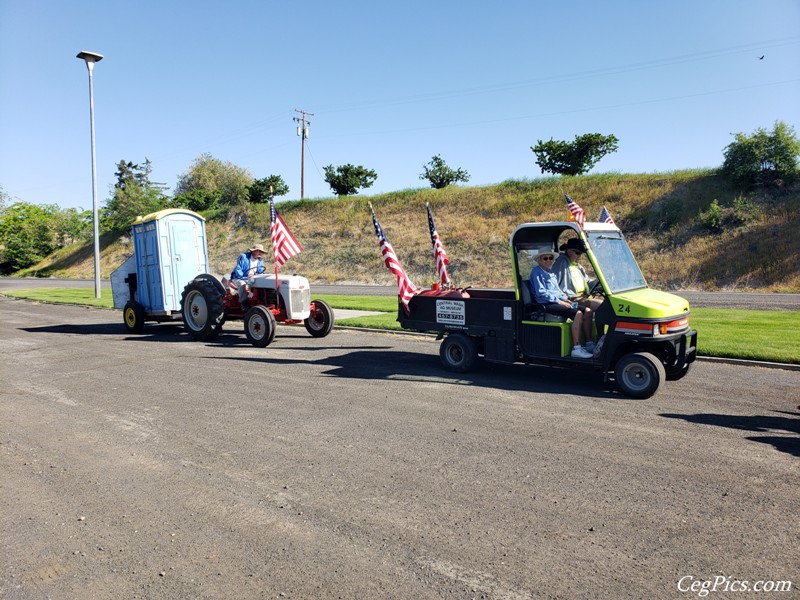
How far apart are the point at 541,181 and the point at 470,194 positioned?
529cm

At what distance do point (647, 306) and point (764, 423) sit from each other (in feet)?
5.71

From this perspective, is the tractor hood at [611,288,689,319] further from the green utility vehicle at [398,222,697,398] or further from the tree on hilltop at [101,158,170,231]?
the tree on hilltop at [101,158,170,231]

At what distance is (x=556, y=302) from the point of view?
780 centimetres

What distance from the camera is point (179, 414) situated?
6.92 m

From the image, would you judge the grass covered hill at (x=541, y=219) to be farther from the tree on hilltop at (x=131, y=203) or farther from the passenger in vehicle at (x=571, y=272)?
the passenger in vehicle at (x=571, y=272)

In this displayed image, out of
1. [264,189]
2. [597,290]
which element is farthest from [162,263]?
[264,189]

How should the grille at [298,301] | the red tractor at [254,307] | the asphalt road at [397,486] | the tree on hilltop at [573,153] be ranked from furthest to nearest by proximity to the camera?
1. the tree on hilltop at [573,153]
2. the grille at [298,301]
3. the red tractor at [254,307]
4. the asphalt road at [397,486]

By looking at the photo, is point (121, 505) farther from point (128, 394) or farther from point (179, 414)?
point (128, 394)

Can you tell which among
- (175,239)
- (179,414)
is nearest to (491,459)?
(179,414)

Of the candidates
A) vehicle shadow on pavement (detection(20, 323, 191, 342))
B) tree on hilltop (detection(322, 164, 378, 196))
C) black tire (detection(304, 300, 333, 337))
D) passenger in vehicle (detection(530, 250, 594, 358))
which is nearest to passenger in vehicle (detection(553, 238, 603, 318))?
passenger in vehicle (detection(530, 250, 594, 358))

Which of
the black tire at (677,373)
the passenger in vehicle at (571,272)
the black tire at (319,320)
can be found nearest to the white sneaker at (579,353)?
the passenger in vehicle at (571,272)

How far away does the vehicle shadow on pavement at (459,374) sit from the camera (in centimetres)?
789

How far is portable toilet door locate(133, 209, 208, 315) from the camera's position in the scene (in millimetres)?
14406

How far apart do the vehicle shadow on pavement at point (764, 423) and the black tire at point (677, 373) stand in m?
1.34
